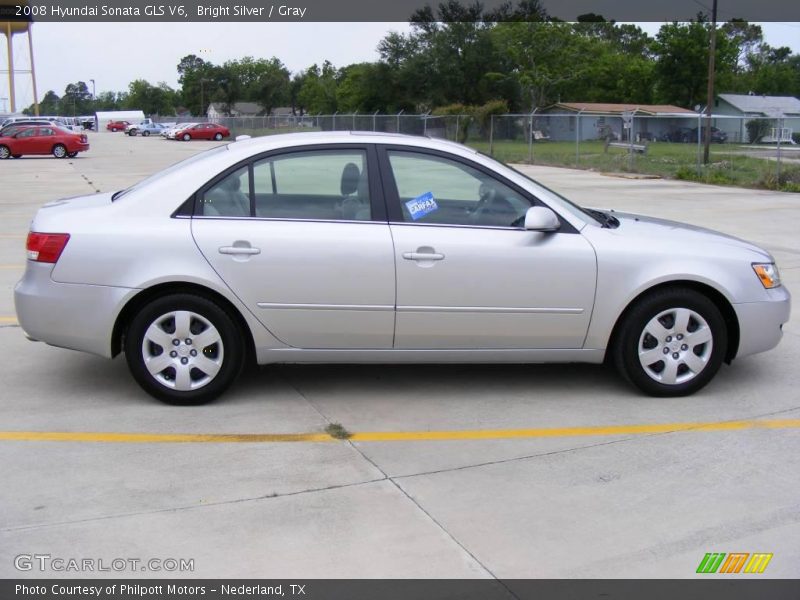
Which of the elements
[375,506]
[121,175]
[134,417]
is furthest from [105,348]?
[121,175]

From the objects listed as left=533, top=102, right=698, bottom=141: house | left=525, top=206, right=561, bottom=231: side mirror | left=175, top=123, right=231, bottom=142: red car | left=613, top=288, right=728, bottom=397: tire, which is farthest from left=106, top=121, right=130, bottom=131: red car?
left=613, top=288, right=728, bottom=397: tire

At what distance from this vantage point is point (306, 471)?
14.8 ft

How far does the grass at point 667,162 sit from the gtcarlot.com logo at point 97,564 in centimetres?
2029

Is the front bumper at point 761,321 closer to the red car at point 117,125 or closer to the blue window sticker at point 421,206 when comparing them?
the blue window sticker at point 421,206

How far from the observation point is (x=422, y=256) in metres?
5.33

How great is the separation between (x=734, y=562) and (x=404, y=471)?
5.36 feet

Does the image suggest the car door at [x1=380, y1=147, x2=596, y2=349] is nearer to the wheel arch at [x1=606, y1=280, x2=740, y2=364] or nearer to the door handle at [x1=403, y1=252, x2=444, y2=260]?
the door handle at [x1=403, y1=252, x2=444, y2=260]

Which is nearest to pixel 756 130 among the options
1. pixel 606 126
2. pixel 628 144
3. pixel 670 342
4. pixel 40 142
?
pixel 606 126

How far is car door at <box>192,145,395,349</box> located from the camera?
530 centimetres

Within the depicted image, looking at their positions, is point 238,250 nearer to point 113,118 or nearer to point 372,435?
point 372,435

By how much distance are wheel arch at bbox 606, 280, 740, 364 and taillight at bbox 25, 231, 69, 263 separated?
3.44 metres
